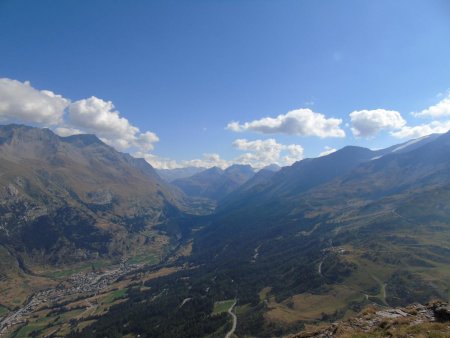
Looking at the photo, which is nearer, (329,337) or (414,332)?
(414,332)

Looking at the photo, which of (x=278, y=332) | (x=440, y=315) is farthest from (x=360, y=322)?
(x=278, y=332)

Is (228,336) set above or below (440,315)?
below

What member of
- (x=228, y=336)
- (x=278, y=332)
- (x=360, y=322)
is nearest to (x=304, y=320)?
(x=278, y=332)

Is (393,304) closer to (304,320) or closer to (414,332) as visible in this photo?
(304,320)

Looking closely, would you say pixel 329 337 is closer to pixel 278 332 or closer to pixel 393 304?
pixel 278 332

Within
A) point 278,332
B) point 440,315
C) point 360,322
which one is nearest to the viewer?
point 440,315

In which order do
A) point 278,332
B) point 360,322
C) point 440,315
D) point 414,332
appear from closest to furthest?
point 414,332 < point 440,315 < point 360,322 < point 278,332
